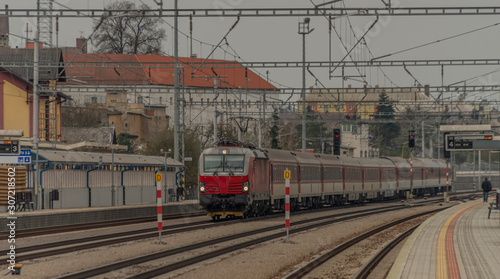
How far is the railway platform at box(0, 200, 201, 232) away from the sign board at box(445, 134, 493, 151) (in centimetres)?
1487

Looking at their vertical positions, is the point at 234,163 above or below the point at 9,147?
below

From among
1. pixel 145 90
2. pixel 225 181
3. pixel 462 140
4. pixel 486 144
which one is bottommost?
pixel 225 181

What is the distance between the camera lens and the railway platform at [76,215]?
2781 centimetres

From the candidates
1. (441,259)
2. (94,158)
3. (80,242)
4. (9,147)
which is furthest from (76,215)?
(441,259)

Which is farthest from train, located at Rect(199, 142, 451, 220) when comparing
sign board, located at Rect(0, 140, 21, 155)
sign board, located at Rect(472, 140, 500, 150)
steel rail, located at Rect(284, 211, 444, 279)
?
sign board, located at Rect(0, 140, 21, 155)

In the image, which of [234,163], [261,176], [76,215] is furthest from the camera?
[261,176]

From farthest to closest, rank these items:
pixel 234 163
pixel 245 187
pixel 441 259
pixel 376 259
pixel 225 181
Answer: pixel 234 163 < pixel 225 181 < pixel 245 187 < pixel 376 259 < pixel 441 259

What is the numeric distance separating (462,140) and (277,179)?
9.94 m

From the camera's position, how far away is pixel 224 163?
108 ft

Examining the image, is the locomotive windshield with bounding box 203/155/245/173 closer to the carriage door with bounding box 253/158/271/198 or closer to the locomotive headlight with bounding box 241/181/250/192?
the locomotive headlight with bounding box 241/181/250/192

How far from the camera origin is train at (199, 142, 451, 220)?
32.6 m

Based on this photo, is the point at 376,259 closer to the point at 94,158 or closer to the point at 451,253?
the point at 451,253

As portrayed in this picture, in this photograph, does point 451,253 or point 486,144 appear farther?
point 486,144

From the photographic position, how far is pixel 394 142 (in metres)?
130
